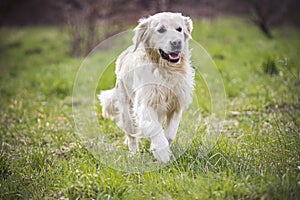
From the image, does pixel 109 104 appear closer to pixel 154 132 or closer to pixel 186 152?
pixel 154 132

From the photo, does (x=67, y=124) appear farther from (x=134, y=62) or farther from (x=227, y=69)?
(x=227, y=69)

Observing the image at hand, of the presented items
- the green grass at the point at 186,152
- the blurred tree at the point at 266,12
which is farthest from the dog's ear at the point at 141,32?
the blurred tree at the point at 266,12

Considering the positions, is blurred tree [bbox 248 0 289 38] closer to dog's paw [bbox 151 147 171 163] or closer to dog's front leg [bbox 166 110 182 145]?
dog's front leg [bbox 166 110 182 145]

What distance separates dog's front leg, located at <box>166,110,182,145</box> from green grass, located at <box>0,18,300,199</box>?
0.92ft

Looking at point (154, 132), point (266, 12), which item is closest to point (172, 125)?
point (154, 132)

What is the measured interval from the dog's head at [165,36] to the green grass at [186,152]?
835mm

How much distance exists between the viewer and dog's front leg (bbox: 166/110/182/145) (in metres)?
3.65

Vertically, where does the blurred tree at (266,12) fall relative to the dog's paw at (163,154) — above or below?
above

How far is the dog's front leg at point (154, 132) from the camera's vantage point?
3357mm

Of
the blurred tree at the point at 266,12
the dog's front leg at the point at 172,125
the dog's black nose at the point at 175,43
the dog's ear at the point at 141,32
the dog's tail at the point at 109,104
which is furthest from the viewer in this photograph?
the blurred tree at the point at 266,12

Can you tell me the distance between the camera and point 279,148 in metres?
3.22

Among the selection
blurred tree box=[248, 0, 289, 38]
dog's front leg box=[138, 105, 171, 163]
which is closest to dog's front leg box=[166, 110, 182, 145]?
dog's front leg box=[138, 105, 171, 163]

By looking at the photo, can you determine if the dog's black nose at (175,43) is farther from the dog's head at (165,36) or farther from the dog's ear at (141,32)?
the dog's ear at (141,32)

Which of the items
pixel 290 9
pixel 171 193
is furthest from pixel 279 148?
pixel 290 9
